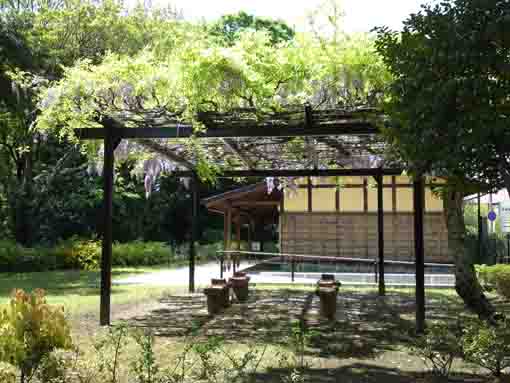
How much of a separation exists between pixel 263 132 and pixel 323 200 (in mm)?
13317

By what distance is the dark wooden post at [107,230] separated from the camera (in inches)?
282

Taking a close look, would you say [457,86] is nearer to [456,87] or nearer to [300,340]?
[456,87]

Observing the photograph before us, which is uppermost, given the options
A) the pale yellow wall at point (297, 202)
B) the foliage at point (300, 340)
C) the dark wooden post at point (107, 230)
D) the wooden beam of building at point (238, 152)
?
the wooden beam of building at point (238, 152)

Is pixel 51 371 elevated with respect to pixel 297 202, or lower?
lower

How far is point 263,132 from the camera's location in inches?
275

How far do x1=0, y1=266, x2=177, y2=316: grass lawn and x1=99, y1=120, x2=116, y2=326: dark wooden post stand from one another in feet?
4.31

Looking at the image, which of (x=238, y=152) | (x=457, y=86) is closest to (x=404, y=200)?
(x=238, y=152)

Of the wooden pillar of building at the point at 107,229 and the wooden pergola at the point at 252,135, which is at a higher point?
the wooden pergola at the point at 252,135

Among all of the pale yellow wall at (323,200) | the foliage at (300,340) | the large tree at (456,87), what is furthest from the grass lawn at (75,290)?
the pale yellow wall at (323,200)

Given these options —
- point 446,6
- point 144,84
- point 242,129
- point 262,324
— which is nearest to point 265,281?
point 262,324

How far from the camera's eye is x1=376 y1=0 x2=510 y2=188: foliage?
3.55 metres

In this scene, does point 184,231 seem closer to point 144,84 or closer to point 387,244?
point 387,244

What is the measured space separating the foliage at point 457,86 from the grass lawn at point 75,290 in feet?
20.3

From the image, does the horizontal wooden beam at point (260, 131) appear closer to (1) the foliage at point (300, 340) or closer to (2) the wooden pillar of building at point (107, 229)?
(2) the wooden pillar of building at point (107, 229)
